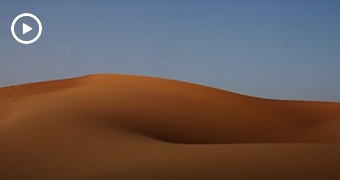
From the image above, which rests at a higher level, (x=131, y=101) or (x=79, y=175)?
(x=131, y=101)

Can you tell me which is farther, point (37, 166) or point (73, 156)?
point (73, 156)

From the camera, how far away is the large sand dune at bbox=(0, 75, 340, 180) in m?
12.0

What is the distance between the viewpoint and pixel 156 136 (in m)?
20.4

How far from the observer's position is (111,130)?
1922cm

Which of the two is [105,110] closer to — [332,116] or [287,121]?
[287,121]

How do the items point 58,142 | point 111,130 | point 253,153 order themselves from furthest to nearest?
point 111,130, point 58,142, point 253,153

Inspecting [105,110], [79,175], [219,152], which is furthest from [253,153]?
[105,110]

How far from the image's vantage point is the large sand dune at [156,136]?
12.0 meters

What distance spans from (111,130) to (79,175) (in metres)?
7.66

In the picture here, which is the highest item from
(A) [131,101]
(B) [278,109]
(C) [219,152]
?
(B) [278,109]

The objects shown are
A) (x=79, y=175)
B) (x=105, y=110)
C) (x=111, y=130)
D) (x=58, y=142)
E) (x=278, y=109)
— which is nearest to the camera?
(x=79, y=175)

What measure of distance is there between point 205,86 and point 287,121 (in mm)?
9599

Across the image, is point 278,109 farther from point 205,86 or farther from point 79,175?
point 79,175

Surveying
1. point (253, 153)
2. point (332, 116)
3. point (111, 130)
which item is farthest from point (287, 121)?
point (253, 153)
